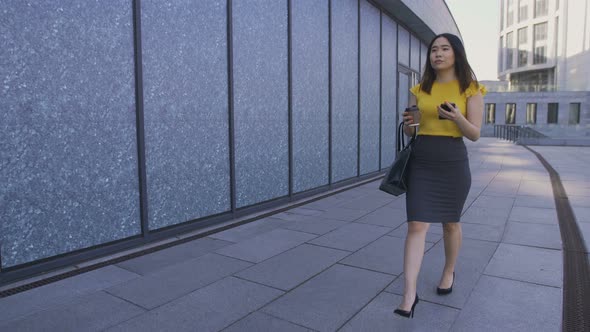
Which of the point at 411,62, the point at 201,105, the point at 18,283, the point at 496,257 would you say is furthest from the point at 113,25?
the point at 411,62

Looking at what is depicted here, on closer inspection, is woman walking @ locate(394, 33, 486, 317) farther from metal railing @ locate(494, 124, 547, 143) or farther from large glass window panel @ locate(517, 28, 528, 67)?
large glass window panel @ locate(517, 28, 528, 67)

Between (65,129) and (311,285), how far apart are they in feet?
8.50

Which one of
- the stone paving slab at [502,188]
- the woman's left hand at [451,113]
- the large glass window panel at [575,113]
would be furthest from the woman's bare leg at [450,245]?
the large glass window panel at [575,113]

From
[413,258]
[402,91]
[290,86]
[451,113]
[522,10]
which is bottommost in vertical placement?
[413,258]

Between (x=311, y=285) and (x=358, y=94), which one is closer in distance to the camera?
(x=311, y=285)

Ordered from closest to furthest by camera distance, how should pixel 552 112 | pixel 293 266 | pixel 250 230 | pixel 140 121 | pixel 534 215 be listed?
pixel 293 266, pixel 140 121, pixel 250 230, pixel 534 215, pixel 552 112

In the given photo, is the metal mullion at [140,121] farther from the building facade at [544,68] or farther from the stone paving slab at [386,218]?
the building facade at [544,68]

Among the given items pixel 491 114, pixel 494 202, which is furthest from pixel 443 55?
pixel 491 114

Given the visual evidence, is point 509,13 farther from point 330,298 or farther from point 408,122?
point 330,298

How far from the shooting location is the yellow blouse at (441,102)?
9.68 ft

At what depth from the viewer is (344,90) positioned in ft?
29.2

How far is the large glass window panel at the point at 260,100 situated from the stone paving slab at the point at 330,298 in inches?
102

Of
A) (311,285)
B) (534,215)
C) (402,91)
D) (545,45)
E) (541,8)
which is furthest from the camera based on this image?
(541,8)

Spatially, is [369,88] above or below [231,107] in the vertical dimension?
above
